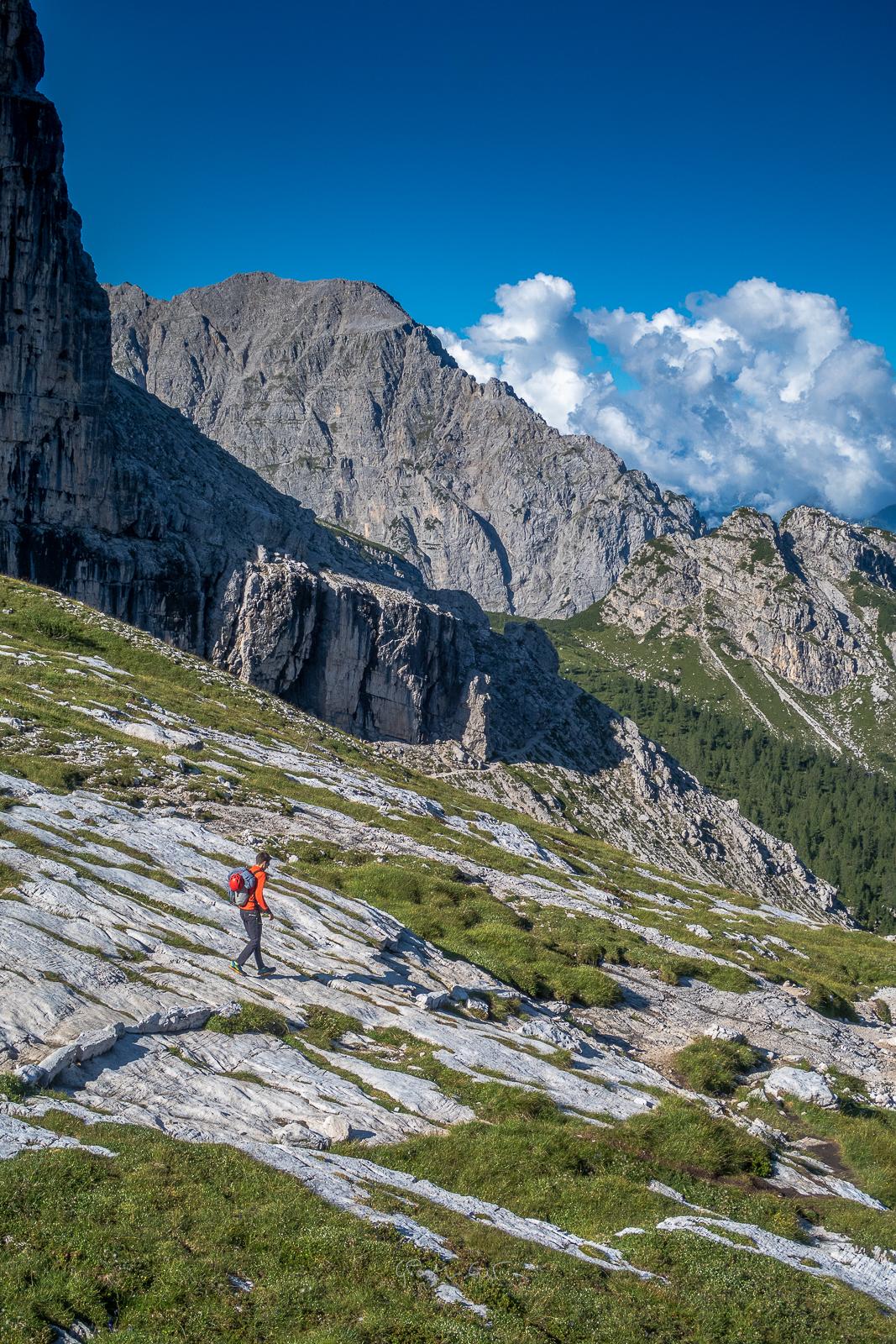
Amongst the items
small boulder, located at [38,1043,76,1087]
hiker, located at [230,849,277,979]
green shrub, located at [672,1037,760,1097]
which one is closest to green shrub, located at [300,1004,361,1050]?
hiker, located at [230,849,277,979]

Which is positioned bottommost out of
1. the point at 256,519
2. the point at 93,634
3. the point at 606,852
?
the point at 606,852

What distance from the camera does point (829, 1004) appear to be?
1544 inches

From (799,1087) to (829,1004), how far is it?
49.7ft

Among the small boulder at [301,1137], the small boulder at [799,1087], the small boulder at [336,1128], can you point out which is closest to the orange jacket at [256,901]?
the small boulder at [336,1128]

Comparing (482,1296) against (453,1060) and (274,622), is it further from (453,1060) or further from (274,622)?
(274,622)

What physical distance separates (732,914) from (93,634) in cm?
4989

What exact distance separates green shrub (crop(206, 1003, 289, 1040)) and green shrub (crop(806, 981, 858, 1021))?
25940 mm

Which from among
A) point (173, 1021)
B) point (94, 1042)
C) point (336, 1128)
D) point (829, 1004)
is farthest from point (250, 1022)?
point (829, 1004)

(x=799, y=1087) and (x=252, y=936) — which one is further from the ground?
(x=252, y=936)

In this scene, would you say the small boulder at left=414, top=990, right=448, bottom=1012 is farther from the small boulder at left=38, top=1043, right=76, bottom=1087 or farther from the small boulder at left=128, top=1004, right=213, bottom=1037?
the small boulder at left=38, top=1043, right=76, bottom=1087

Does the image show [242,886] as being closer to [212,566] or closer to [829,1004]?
[829,1004]

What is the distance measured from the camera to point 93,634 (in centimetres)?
6531

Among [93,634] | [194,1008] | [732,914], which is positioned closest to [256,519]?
[93,634]

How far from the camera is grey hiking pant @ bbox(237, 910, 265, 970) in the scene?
2348 cm
